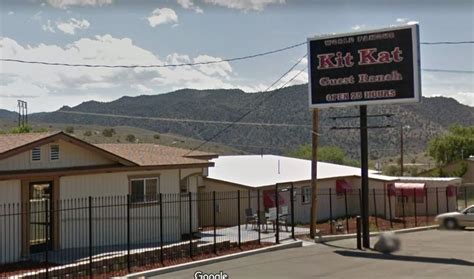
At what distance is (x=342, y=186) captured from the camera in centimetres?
3700

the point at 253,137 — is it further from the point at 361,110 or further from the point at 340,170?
the point at 361,110

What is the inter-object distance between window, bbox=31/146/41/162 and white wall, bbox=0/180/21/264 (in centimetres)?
97

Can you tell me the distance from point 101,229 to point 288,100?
98.4m

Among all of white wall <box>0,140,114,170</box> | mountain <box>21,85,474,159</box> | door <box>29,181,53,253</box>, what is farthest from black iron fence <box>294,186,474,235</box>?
mountain <box>21,85,474,159</box>

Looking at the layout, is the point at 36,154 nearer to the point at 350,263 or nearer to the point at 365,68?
the point at 350,263

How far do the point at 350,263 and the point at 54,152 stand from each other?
387 inches

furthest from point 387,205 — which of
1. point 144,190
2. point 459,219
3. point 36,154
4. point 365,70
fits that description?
point 36,154

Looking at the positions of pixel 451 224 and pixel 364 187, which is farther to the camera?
pixel 451 224

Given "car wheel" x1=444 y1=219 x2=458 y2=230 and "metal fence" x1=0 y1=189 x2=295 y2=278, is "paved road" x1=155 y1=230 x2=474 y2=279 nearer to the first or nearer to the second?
"metal fence" x1=0 y1=189 x2=295 y2=278

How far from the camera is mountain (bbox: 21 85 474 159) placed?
114 meters

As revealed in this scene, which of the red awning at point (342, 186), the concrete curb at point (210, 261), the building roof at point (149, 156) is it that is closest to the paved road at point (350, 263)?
the concrete curb at point (210, 261)

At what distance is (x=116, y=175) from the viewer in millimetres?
21547

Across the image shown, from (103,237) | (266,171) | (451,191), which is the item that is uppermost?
(266,171)

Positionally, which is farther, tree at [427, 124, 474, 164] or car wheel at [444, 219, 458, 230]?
tree at [427, 124, 474, 164]
